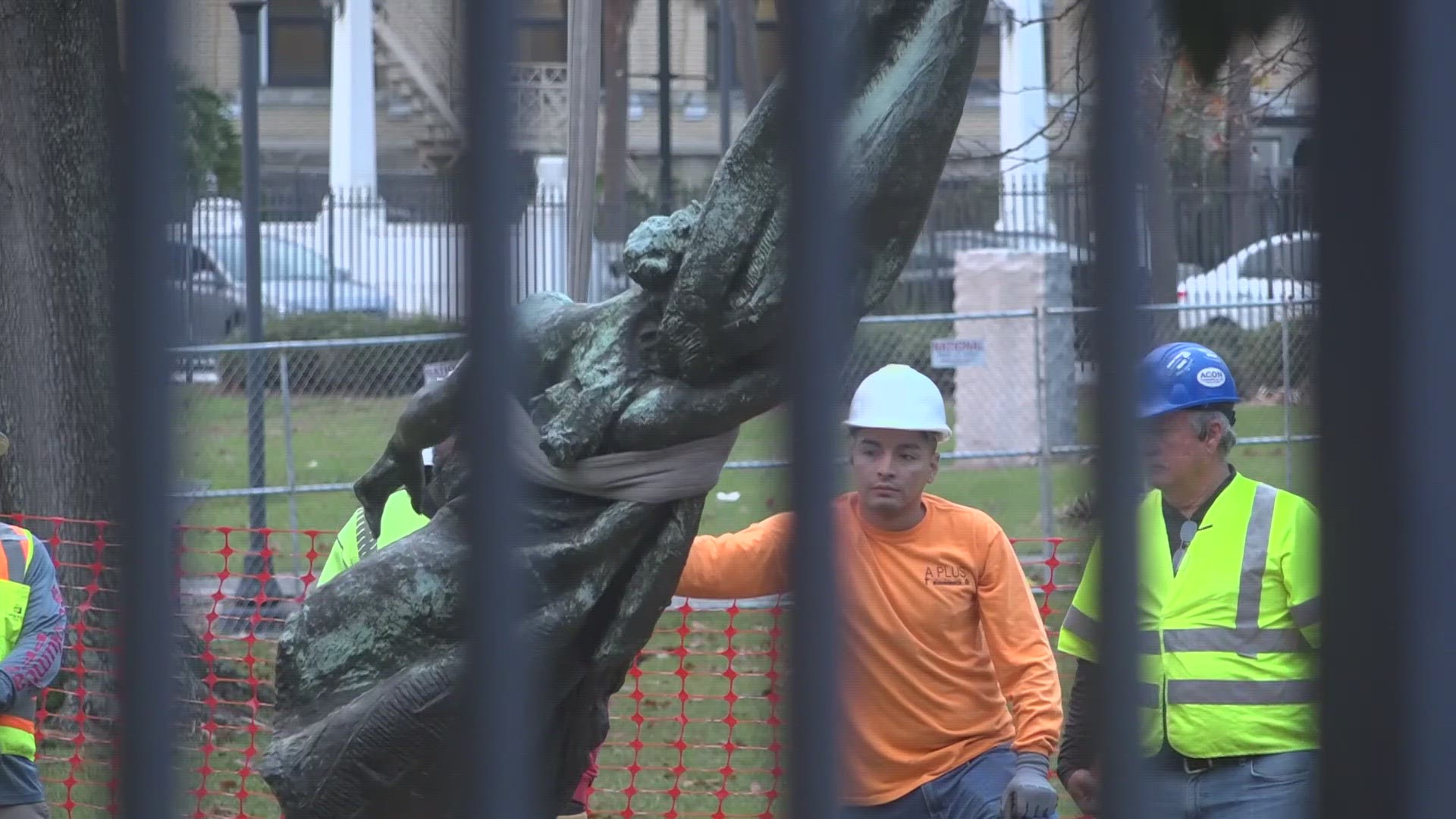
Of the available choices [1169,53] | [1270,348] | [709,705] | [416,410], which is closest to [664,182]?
[1270,348]

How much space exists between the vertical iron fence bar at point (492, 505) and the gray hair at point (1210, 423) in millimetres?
3737

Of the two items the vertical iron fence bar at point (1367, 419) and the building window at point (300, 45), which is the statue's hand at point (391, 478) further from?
the building window at point (300, 45)

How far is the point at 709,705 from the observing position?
32.0 feet

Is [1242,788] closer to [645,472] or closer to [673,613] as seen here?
[645,472]

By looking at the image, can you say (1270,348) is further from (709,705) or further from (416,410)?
(416,410)

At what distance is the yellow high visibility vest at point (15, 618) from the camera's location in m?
5.62

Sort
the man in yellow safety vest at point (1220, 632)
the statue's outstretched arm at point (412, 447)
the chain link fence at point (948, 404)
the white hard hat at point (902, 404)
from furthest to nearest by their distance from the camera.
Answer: the chain link fence at point (948, 404) < the white hard hat at point (902, 404) < the man in yellow safety vest at point (1220, 632) < the statue's outstretched arm at point (412, 447)

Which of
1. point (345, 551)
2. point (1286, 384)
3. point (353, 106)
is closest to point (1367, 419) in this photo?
point (345, 551)

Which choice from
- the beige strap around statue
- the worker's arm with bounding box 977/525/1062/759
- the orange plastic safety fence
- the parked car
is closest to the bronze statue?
the beige strap around statue

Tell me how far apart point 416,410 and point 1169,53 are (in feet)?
6.40

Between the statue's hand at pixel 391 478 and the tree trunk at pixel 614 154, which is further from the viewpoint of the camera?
the tree trunk at pixel 614 154

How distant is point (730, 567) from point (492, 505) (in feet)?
11.7

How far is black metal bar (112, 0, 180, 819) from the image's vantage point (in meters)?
1.18

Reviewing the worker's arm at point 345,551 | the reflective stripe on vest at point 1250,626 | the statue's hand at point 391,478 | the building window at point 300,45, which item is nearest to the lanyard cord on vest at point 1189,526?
the reflective stripe on vest at point 1250,626
